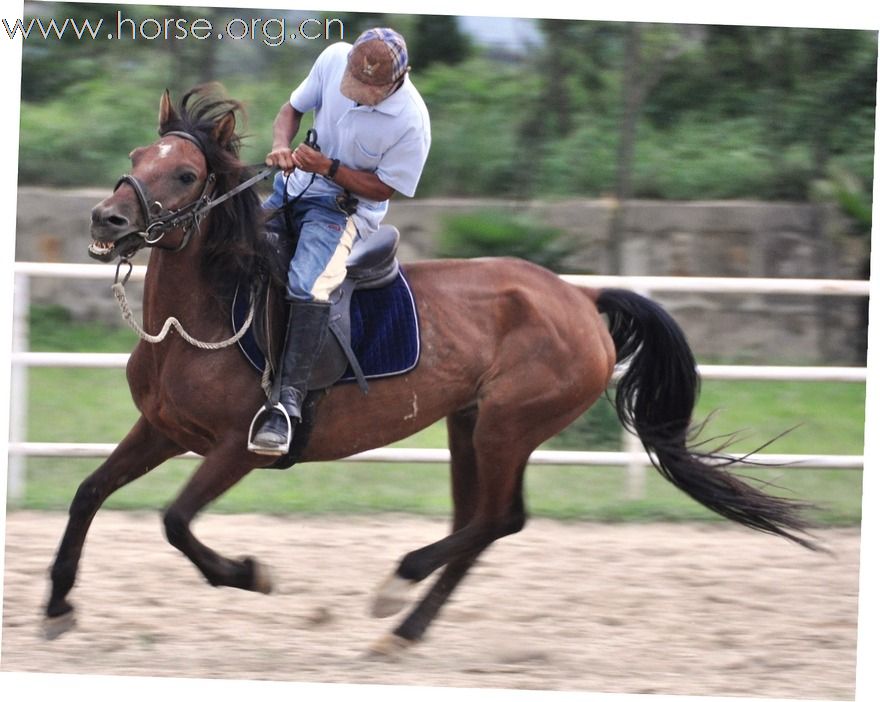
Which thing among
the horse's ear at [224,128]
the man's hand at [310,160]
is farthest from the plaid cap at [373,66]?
the horse's ear at [224,128]

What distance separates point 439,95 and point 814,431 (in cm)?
461

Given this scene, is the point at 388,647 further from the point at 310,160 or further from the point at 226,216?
the point at 310,160

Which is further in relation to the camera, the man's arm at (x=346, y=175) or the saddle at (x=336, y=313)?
the saddle at (x=336, y=313)

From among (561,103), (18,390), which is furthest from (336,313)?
(561,103)

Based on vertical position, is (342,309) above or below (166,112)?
below

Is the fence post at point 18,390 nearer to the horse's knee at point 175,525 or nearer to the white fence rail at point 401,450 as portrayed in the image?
the white fence rail at point 401,450

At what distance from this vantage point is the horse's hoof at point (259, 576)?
4.69 metres

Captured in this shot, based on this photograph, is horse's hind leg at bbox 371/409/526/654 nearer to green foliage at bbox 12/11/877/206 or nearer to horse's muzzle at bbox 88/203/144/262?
horse's muzzle at bbox 88/203/144/262

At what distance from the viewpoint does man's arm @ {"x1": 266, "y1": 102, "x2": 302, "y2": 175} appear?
4434 mm

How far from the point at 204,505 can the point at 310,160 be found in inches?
53.1

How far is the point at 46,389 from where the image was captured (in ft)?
28.0

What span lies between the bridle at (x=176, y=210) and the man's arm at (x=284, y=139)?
0.09 m

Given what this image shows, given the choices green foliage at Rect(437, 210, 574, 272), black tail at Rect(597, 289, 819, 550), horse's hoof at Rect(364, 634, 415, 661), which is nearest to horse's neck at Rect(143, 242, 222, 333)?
horse's hoof at Rect(364, 634, 415, 661)

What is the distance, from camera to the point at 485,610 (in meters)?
5.43
